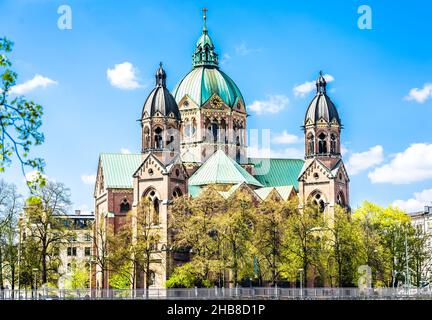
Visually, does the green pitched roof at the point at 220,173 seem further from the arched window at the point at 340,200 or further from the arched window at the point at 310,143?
the arched window at the point at 340,200

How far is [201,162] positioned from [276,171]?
1125 centimetres

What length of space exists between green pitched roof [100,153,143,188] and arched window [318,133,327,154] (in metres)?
22.1

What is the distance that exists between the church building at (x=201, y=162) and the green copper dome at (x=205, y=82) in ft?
0.45

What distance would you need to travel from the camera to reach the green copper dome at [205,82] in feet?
421

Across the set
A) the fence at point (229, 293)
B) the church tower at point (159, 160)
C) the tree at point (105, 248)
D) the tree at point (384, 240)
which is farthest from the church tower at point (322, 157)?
the fence at point (229, 293)

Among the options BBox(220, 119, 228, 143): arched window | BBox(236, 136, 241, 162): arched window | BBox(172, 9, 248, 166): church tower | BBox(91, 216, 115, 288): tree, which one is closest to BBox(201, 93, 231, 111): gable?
BBox(172, 9, 248, 166): church tower

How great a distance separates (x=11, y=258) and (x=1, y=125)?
6602cm

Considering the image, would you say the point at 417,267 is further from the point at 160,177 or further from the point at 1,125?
the point at 1,125

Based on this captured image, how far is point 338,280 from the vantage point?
97.8 m

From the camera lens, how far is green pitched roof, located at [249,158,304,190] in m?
127

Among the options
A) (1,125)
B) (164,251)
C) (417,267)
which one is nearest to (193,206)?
(164,251)

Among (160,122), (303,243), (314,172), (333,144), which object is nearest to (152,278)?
(160,122)

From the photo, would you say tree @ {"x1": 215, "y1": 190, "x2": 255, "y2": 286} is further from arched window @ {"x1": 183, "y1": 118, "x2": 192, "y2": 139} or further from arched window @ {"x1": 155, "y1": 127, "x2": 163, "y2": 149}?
arched window @ {"x1": 183, "y1": 118, "x2": 192, "y2": 139}

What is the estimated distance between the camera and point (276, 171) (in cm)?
12800
